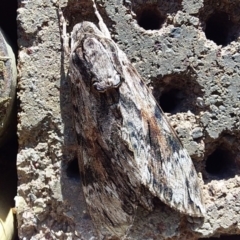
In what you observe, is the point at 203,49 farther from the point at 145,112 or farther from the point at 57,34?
the point at 57,34

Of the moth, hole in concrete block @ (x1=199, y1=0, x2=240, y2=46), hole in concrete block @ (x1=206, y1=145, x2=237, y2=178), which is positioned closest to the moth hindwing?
the moth

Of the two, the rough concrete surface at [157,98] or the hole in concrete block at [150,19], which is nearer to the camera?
the rough concrete surface at [157,98]

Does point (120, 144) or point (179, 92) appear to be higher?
point (179, 92)

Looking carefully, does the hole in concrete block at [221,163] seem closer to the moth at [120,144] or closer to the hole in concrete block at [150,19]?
the moth at [120,144]

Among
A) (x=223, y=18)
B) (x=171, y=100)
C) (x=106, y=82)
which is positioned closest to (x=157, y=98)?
(x=171, y=100)

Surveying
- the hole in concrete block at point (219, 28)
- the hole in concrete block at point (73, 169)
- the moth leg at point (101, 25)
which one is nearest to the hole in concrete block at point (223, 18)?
the hole in concrete block at point (219, 28)

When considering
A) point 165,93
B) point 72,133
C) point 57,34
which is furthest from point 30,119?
Answer: point 165,93

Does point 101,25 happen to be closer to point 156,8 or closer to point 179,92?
point 156,8
